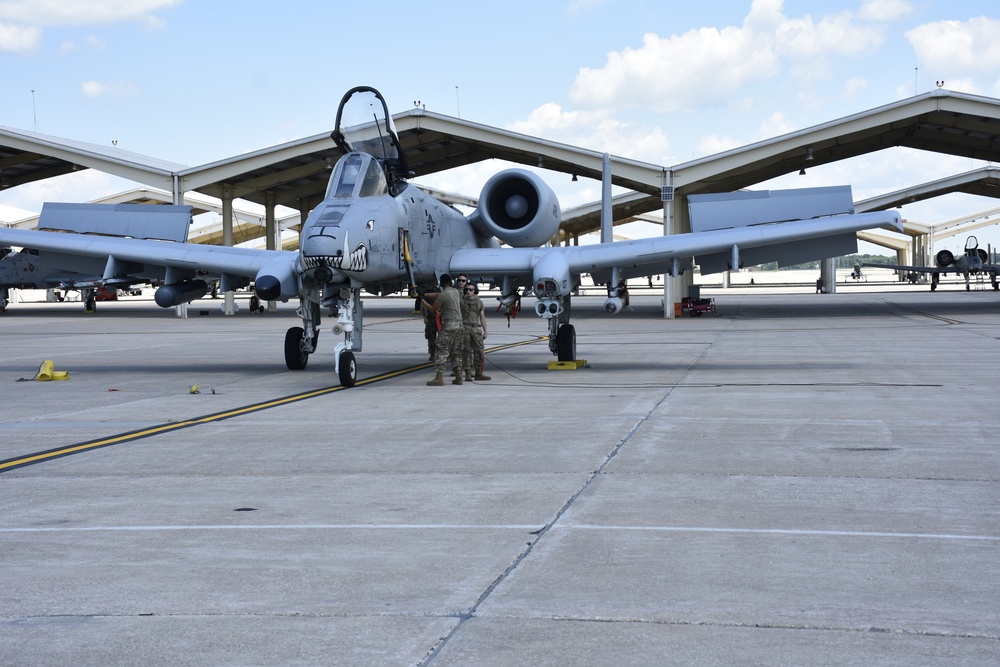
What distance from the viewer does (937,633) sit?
192 inches

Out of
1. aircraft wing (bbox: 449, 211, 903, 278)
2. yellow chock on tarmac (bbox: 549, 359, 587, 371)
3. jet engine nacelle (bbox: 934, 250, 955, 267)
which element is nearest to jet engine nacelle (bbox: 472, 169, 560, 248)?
aircraft wing (bbox: 449, 211, 903, 278)

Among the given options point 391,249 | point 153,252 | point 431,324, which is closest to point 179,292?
point 153,252

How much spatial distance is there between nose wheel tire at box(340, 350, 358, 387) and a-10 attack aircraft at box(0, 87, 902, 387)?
2cm

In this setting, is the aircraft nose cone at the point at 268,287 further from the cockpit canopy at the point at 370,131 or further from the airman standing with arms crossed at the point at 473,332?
the airman standing with arms crossed at the point at 473,332

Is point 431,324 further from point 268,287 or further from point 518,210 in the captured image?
point 268,287

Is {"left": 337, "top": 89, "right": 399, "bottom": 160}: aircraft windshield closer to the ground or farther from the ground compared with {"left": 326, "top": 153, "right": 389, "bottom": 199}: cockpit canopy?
farther from the ground

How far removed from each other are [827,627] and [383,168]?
1418 cm

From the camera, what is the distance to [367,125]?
59.5 ft

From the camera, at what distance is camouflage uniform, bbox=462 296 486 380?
17.8m

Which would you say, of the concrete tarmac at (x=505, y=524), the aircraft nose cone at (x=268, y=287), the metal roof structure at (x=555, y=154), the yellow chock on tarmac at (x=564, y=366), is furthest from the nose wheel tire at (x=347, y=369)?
the metal roof structure at (x=555, y=154)

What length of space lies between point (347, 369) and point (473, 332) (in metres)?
2.36

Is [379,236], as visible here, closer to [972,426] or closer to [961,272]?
[972,426]

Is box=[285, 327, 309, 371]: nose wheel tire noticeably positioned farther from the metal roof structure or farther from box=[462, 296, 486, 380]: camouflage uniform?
the metal roof structure

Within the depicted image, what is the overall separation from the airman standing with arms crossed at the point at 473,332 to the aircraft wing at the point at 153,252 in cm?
361
